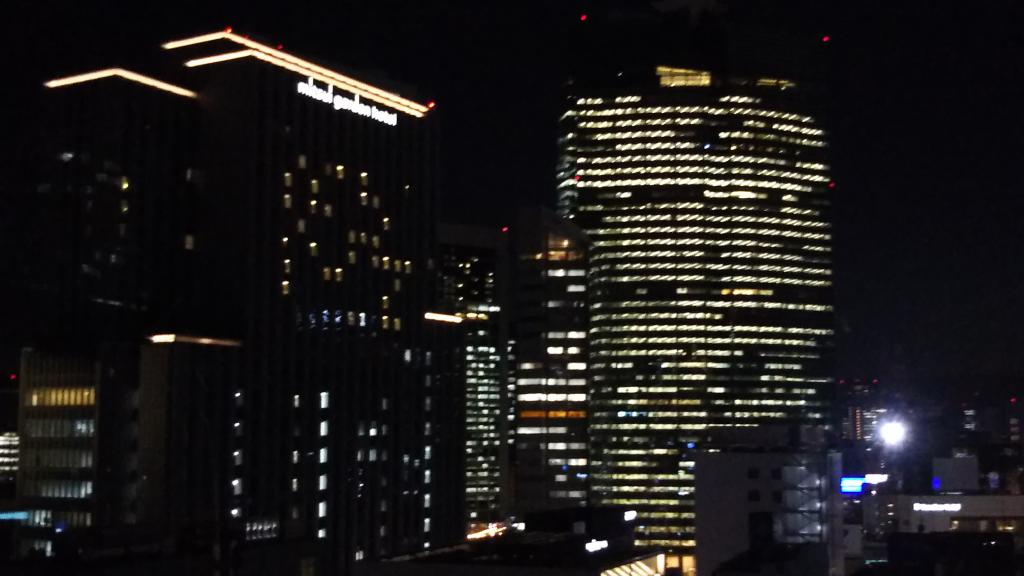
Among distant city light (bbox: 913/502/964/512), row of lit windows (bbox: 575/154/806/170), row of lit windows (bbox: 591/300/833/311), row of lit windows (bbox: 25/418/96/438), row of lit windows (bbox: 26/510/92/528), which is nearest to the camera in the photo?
row of lit windows (bbox: 26/510/92/528)

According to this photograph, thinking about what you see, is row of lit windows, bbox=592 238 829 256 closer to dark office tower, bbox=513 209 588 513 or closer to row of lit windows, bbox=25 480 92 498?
dark office tower, bbox=513 209 588 513

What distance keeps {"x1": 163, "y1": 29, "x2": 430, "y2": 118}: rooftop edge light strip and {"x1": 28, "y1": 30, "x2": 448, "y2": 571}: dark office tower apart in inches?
6.7

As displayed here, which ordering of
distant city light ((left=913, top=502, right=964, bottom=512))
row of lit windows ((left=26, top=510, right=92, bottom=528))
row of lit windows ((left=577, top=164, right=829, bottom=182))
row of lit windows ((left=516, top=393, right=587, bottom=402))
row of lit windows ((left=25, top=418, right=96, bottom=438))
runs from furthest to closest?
row of lit windows ((left=577, top=164, right=829, bottom=182)), row of lit windows ((left=516, top=393, right=587, bottom=402)), distant city light ((left=913, top=502, right=964, bottom=512)), row of lit windows ((left=25, top=418, right=96, bottom=438)), row of lit windows ((left=26, top=510, right=92, bottom=528))

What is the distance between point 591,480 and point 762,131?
56.6m

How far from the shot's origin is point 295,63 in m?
86.8

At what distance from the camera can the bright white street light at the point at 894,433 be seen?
140875mm

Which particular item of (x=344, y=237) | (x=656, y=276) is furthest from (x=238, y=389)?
(x=656, y=276)

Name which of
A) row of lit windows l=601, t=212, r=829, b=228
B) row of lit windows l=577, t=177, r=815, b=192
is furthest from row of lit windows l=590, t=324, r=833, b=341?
row of lit windows l=577, t=177, r=815, b=192

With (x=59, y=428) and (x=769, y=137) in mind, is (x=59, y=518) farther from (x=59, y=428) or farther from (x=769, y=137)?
(x=769, y=137)

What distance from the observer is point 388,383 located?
96.8 metres

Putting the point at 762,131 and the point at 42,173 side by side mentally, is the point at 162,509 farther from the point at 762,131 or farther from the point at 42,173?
the point at 762,131

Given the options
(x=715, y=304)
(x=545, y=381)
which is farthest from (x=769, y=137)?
(x=545, y=381)

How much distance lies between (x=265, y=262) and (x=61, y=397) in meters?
16.0

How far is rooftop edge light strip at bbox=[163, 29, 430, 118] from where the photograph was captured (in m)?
83.4
